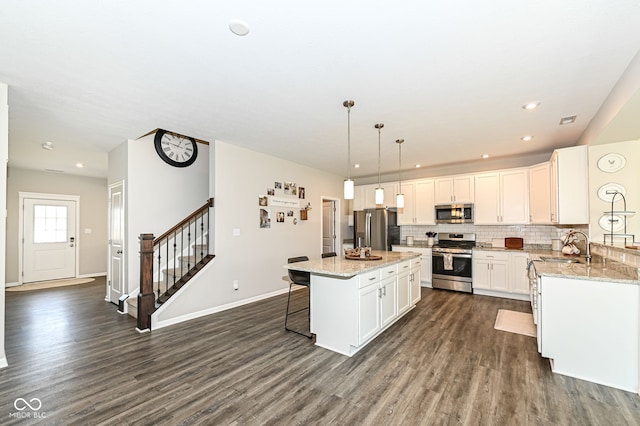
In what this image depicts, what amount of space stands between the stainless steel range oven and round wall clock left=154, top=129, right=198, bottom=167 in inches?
199

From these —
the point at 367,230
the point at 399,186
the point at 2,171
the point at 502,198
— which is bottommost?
the point at 367,230

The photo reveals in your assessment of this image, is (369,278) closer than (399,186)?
Yes

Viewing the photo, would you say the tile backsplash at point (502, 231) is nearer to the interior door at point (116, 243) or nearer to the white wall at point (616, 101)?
the white wall at point (616, 101)

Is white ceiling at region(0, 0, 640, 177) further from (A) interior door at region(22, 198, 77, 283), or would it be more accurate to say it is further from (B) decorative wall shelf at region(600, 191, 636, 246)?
(A) interior door at region(22, 198, 77, 283)

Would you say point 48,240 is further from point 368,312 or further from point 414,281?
point 414,281

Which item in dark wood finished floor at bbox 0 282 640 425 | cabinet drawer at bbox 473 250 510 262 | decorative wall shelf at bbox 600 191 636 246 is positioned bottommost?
dark wood finished floor at bbox 0 282 640 425

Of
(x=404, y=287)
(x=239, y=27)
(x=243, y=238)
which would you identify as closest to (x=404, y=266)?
(x=404, y=287)

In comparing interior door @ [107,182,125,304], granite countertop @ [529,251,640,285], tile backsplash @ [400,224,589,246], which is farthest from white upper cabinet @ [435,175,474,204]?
interior door @ [107,182,125,304]

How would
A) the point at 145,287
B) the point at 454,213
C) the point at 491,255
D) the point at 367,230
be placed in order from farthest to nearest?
the point at 367,230 → the point at 454,213 → the point at 491,255 → the point at 145,287

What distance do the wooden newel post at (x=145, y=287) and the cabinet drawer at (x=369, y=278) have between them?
2732 mm

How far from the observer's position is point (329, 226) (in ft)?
24.8

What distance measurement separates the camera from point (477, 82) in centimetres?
265

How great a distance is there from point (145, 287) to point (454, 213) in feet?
18.3

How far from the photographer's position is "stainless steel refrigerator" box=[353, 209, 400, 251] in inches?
255
